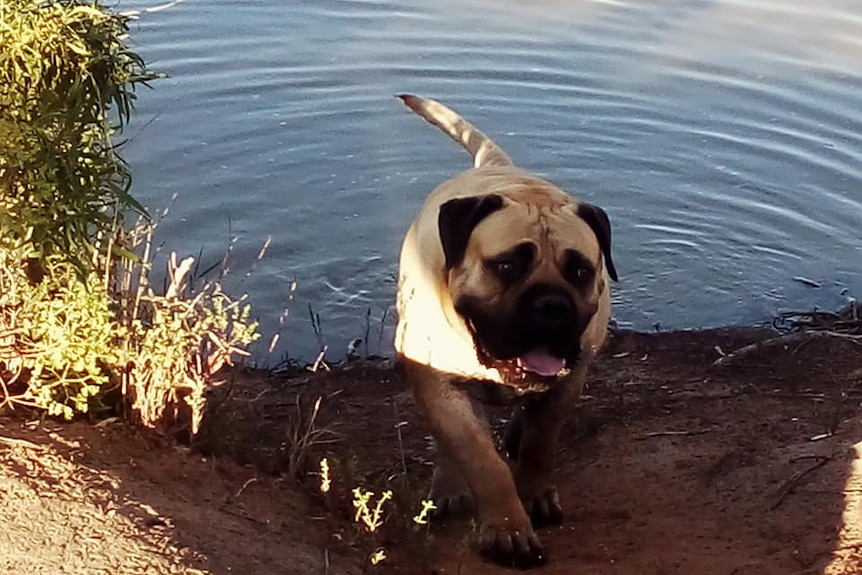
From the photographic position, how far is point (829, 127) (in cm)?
1079

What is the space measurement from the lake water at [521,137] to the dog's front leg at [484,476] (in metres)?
2.54

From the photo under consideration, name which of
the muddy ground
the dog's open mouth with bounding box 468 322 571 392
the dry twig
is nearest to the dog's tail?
the muddy ground

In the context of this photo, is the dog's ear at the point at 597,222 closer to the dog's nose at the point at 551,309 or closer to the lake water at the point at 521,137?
the dog's nose at the point at 551,309

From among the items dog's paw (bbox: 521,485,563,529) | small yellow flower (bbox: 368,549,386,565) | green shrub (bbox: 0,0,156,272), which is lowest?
dog's paw (bbox: 521,485,563,529)

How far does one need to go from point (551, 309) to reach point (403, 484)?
2.56 ft

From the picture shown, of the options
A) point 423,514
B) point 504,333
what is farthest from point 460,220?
point 423,514

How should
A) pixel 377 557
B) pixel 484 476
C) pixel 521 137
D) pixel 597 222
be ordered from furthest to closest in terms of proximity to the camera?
1. pixel 521 137
2. pixel 597 222
3. pixel 484 476
4. pixel 377 557

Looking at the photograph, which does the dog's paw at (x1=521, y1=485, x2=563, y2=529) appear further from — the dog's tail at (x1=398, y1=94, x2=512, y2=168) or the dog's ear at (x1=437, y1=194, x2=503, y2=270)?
the dog's tail at (x1=398, y1=94, x2=512, y2=168)

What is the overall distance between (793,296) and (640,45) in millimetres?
4150

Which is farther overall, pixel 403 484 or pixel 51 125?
pixel 403 484

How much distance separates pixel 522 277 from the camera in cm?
499

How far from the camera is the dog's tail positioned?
21.4 feet

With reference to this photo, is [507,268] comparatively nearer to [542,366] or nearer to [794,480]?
[542,366]

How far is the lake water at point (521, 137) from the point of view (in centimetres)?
865
